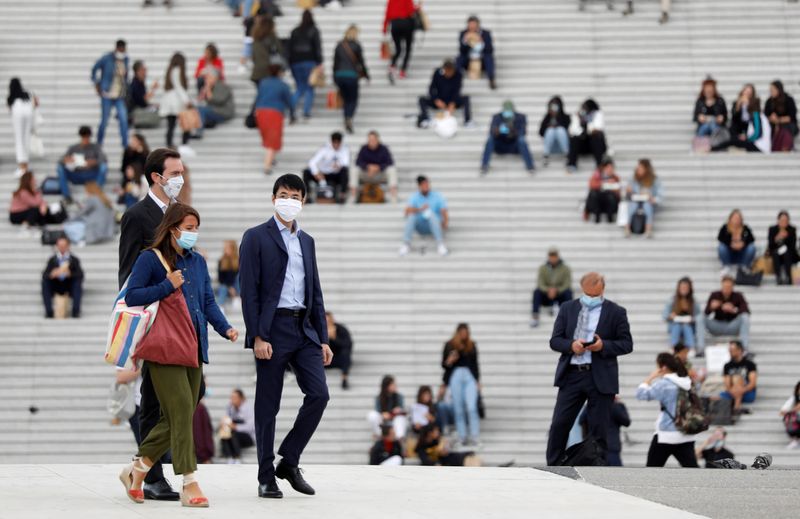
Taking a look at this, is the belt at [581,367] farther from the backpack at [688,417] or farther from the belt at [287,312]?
the belt at [287,312]

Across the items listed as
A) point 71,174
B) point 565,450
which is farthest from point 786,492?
point 71,174

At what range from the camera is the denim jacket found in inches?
386

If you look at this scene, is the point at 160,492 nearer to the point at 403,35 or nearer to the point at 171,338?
the point at 171,338

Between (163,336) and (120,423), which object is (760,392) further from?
(163,336)

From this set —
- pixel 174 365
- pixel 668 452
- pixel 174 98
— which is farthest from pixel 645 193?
pixel 174 365

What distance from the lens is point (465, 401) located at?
20859mm

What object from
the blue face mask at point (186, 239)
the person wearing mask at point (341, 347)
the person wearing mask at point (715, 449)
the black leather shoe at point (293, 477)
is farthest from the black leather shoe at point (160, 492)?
the person wearing mask at point (341, 347)

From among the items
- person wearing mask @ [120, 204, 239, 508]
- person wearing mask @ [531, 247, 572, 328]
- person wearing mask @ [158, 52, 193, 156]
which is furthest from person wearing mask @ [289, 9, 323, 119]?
person wearing mask @ [120, 204, 239, 508]

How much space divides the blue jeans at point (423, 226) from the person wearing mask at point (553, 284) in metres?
1.85

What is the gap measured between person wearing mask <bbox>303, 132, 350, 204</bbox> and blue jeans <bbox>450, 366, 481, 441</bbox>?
470 centimetres

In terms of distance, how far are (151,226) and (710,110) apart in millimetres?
17084

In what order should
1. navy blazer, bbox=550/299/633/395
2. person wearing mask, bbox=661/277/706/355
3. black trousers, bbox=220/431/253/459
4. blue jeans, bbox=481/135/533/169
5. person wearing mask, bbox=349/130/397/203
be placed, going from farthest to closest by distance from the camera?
1. blue jeans, bbox=481/135/533/169
2. person wearing mask, bbox=349/130/397/203
3. person wearing mask, bbox=661/277/706/355
4. black trousers, bbox=220/431/253/459
5. navy blazer, bbox=550/299/633/395

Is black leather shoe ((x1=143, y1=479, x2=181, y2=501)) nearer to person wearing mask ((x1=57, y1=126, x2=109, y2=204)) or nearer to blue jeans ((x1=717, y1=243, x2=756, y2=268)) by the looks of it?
blue jeans ((x1=717, y1=243, x2=756, y2=268))

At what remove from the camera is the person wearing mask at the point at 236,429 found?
65.6 feet
